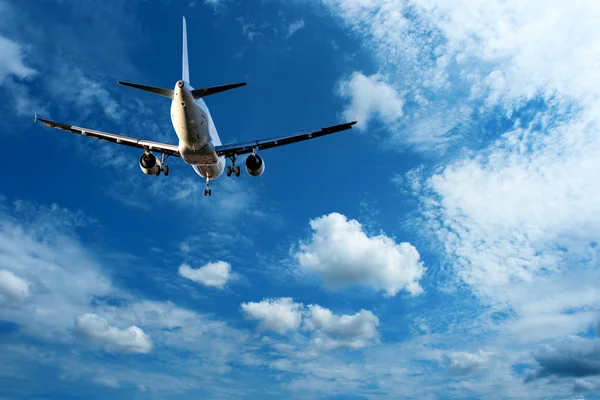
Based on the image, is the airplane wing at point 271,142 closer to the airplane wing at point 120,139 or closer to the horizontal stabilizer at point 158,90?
the airplane wing at point 120,139

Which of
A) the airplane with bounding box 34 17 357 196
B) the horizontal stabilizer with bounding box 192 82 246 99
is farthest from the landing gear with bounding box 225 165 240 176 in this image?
the horizontal stabilizer with bounding box 192 82 246 99

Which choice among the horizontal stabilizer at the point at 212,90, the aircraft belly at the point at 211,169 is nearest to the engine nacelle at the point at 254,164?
the aircraft belly at the point at 211,169

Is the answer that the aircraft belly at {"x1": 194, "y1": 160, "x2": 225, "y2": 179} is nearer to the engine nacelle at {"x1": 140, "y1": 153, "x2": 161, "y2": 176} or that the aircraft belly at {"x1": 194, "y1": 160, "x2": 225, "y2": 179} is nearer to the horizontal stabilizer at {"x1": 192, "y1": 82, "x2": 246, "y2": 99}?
the engine nacelle at {"x1": 140, "y1": 153, "x2": 161, "y2": 176}

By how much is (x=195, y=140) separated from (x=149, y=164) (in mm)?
9037

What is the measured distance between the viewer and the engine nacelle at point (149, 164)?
178 feet

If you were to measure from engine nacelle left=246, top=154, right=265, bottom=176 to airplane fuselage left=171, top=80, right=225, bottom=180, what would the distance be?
3.35 metres

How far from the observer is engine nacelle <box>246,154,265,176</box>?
5553cm

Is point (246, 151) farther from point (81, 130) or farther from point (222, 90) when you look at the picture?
point (81, 130)

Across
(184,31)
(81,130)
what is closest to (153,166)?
(81,130)

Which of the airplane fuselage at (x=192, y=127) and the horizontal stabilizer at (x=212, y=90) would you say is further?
the horizontal stabilizer at (x=212, y=90)

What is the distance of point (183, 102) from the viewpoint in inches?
1705

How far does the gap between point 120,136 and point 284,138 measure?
17658 millimetres

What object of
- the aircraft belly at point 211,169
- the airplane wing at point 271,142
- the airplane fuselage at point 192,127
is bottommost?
the airplane fuselage at point 192,127

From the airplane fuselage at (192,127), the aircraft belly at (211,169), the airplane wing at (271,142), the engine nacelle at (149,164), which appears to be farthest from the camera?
the aircraft belly at (211,169)
